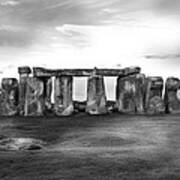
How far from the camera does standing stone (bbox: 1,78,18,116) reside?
19281mm

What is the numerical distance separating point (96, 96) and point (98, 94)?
4.7 inches

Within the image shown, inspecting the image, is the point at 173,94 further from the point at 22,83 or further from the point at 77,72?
the point at 22,83

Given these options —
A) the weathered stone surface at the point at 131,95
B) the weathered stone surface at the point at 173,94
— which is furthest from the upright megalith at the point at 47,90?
the weathered stone surface at the point at 173,94

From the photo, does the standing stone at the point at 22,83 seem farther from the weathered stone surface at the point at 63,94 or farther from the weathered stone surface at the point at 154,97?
the weathered stone surface at the point at 154,97

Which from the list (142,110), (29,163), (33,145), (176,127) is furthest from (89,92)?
(29,163)

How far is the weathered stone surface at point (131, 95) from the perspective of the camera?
62.1 ft

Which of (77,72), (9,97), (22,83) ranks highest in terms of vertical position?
(77,72)

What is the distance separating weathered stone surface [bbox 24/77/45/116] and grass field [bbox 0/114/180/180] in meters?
2.67

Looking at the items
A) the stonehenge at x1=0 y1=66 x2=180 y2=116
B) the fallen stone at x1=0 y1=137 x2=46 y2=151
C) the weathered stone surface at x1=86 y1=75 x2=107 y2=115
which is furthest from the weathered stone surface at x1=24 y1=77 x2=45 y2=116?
the fallen stone at x1=0 y1=137 x2=46 y2=151

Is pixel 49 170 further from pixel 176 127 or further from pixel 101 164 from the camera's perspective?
pixel 176 127

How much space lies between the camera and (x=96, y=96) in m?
18.9

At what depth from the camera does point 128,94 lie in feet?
62.2

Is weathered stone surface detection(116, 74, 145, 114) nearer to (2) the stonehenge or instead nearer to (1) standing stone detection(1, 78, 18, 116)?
(2) the stonehenge

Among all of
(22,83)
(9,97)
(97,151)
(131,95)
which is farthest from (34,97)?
(97,151)
